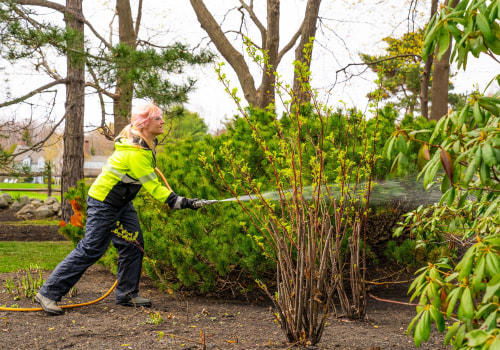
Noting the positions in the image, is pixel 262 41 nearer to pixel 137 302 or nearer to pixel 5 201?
pixel 137 302

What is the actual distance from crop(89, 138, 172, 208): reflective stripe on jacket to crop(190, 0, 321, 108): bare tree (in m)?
4.78

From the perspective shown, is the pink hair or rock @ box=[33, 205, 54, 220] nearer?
the pink hair

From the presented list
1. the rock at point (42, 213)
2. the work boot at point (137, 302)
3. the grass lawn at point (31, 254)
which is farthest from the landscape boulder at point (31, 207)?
the work boot at point (137, 302)

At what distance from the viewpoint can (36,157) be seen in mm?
65625

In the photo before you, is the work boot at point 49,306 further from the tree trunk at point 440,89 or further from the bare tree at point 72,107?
the tree trunk at point 440,89

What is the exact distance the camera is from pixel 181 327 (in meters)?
3.57

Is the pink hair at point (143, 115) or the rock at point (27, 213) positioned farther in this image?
the rock at point (27, 213)

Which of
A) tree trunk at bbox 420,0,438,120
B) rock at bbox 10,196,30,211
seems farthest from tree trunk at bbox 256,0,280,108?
rock at bbox 10,196,30,211

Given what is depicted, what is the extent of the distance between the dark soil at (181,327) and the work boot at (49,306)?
0.21 feet

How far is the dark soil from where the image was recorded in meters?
3.15

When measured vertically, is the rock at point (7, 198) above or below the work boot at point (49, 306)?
below

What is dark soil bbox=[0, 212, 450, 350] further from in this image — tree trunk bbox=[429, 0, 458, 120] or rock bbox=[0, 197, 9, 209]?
rock bbox=[0, 197, 9, 209]

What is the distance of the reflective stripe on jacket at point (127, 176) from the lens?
3.86 m

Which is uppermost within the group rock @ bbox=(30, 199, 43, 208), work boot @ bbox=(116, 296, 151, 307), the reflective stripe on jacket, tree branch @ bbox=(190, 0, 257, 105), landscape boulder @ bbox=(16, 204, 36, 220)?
tree branch @ bbox=(190, 0, 257, 105)
